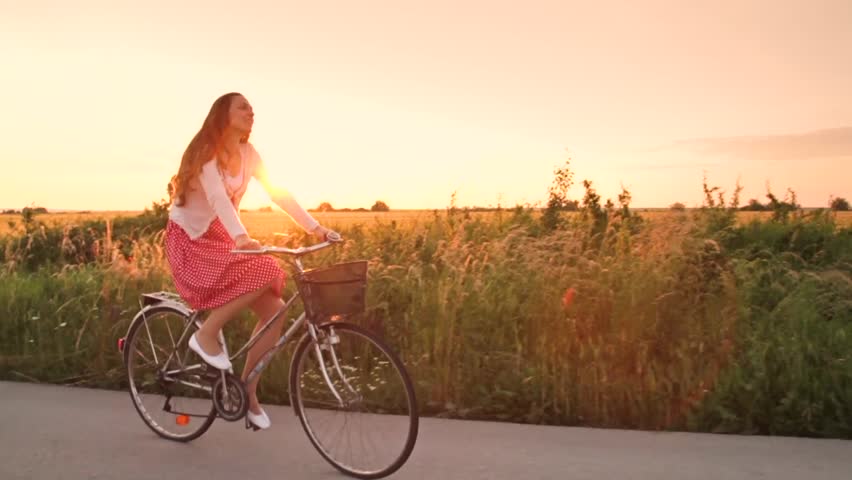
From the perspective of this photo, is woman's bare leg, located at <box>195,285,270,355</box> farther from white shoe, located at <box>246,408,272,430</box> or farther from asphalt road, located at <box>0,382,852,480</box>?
asphalt road, located at <box>0,382,852,480</box>

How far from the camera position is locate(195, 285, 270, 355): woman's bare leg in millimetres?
5234

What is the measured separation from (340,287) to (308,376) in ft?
2.28

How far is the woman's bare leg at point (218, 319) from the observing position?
5.23 meters

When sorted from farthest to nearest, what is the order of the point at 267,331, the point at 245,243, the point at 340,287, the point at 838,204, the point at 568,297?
the point at 838,204 < the point at 568,297 < the point at 267,331 < the point at 245,243 < the point at 340,287

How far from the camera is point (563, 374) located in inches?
259

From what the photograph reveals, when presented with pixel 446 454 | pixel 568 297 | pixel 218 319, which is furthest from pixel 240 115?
pixel 568 297

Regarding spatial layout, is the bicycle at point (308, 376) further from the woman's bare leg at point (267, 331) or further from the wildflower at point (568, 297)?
the wildflower at point (568, 297)

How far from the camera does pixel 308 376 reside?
5.18 meters

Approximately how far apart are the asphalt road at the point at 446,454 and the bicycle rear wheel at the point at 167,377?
13 cm

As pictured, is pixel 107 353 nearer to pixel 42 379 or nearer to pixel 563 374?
pixel 42 379

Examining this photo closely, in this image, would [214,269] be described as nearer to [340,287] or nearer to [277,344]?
[277,344]

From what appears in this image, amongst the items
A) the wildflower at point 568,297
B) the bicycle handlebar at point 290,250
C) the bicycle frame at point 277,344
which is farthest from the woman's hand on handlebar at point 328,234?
the wildflower at point 568,297

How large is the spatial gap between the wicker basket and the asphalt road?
981 mm

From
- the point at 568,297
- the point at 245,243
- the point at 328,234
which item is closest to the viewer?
the point at 245,243
